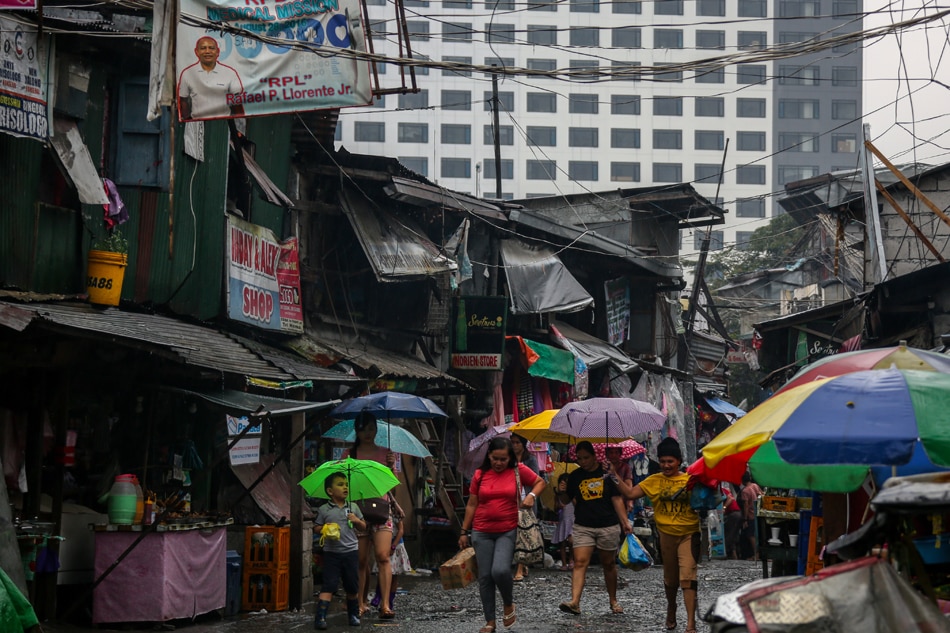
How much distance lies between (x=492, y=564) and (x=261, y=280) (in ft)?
22.3

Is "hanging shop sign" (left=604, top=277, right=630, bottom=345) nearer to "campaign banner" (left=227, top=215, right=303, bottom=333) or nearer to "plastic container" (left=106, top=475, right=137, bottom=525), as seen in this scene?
"campaign banner" (left=227, top=215, right=303, bottom=333)

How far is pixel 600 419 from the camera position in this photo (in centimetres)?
1706

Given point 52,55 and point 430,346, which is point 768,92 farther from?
point 52,55

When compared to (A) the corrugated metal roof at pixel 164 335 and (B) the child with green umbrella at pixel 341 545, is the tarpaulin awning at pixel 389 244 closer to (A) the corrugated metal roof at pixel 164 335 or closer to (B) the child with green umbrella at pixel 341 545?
(A) the corrugated metal roof at pixel 164 335

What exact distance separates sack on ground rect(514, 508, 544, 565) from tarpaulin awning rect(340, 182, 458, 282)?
4387 millimetres

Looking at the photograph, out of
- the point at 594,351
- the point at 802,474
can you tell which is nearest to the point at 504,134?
the point at 594,351

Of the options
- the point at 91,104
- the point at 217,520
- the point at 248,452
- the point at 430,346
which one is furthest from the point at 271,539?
the point at 430,346

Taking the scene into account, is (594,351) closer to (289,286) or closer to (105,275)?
(289,286)

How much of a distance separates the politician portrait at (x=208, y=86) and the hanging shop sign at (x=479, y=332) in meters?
11.5

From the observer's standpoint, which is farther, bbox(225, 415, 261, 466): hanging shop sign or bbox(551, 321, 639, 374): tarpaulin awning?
bbox(551, 321, 639, 374): tarpaulin awning

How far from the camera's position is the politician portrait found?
11.5m

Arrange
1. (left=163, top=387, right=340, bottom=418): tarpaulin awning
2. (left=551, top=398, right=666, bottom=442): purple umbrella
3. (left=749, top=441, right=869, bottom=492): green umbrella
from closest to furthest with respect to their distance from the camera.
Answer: (left=749, top=441, right=869, bottom=492): green umbrella < (left=163, top=387, right=340, bottom=418): tarpaulin awning < (left=551, top=398, right=666, bottom=442): purple umbrella

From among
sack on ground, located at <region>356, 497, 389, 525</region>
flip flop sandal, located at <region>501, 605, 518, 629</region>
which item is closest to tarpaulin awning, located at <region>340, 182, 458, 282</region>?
sack on ground, located at <region>356, 497, 389, 525</region>

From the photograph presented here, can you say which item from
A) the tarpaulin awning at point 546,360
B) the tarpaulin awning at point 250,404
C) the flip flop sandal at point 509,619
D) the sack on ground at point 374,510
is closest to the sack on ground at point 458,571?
the flip flop sandal at point 509,619
